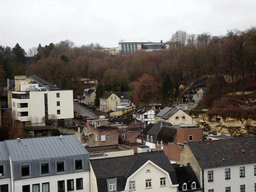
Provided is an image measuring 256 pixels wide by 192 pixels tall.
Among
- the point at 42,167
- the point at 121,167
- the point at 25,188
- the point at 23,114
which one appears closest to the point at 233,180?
the point at 121,167

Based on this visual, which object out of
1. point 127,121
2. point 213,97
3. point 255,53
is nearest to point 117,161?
point 127,121

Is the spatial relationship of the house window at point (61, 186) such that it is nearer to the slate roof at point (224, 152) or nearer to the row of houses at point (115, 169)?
the row of houses at point (115, 169)

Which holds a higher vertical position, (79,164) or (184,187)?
(79,164)

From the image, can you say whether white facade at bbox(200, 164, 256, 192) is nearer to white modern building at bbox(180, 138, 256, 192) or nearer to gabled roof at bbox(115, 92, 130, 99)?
white modern building at bbox(180, 138, 256, 192)

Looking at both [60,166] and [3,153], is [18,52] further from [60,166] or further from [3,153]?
[60,166]

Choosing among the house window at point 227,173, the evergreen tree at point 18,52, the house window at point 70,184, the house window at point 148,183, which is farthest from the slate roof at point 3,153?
the evergreen tree at point 18,52
